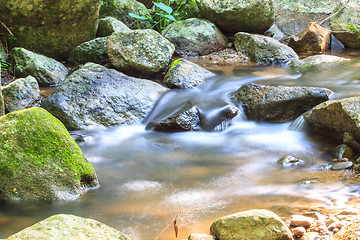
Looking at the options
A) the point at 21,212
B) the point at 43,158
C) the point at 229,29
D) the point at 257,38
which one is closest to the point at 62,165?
the point at 43,158

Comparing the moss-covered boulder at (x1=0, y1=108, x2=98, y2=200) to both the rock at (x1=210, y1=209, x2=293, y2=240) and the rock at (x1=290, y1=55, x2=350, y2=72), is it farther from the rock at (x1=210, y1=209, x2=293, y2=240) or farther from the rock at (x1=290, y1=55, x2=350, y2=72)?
the rock at (x1=290, y1=55, x2=350, y2=72)

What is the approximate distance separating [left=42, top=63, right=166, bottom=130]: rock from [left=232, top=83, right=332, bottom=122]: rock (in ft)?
5.34

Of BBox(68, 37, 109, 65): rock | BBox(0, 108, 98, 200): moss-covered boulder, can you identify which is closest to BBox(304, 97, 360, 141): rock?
BBox(0, 108, 98, 200): moss-covered boulder

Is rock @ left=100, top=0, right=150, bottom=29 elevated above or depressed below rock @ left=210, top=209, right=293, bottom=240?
above

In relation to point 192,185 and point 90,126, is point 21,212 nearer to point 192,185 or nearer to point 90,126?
point 192,185

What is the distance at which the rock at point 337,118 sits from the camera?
3627 millimetres

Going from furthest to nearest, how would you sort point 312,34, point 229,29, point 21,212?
point 229,29 → point 312,34 → point 21,212

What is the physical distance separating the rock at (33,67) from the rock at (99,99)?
3.22 ft

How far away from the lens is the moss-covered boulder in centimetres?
294

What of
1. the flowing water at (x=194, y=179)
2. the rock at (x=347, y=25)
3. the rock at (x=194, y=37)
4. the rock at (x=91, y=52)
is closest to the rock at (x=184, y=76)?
the flowing water at (x=194, y=179)

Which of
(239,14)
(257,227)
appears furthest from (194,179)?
(239,14)

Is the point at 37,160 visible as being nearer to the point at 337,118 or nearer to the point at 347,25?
the point at 337,118

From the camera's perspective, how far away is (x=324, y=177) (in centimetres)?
320

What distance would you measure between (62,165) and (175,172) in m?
1.16
